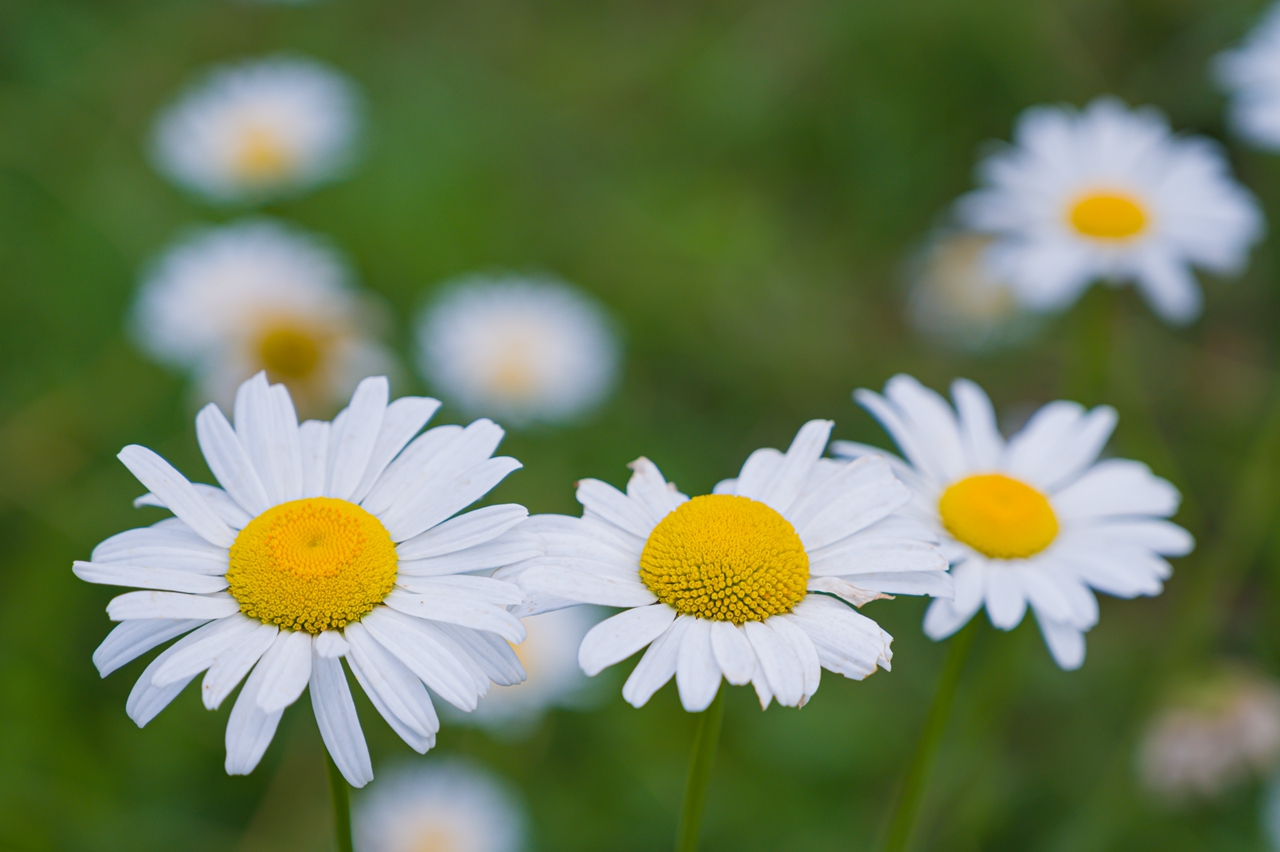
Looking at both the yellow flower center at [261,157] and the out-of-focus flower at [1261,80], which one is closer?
the out-of-focus flower at [1261,80]

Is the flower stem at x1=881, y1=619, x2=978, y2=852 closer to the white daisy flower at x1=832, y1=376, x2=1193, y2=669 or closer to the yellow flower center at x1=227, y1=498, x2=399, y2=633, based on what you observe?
the white daisy flower at x1=832, y1=376, x2=1193, y2=669

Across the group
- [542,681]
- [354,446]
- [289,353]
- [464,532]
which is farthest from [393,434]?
[289,353]

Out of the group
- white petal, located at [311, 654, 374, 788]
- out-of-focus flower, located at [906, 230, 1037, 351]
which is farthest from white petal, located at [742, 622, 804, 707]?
out-of-focus flower, located at [906, 230, 1037, 351]

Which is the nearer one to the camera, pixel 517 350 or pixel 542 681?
pixel 542 681

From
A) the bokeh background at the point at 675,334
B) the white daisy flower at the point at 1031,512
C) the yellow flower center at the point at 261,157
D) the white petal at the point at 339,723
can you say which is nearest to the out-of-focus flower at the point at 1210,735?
the bokeh background at the point at 675,334

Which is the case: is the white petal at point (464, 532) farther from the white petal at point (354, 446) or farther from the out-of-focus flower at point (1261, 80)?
the out-of-focus flower at point (1261, 80)

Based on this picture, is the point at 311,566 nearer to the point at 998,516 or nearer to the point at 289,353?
the point at 998,516

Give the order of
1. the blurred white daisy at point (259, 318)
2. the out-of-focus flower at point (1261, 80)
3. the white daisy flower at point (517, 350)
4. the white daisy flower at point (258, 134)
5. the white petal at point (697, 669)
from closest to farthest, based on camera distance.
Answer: the white petal at point (697, 669) → the out-of-focus flower at point (1261, 80) → the blurred white daisy at point (259, 318) → the white daisy flower at point (517, 350) → the white daisy flower at point (258, 134)
